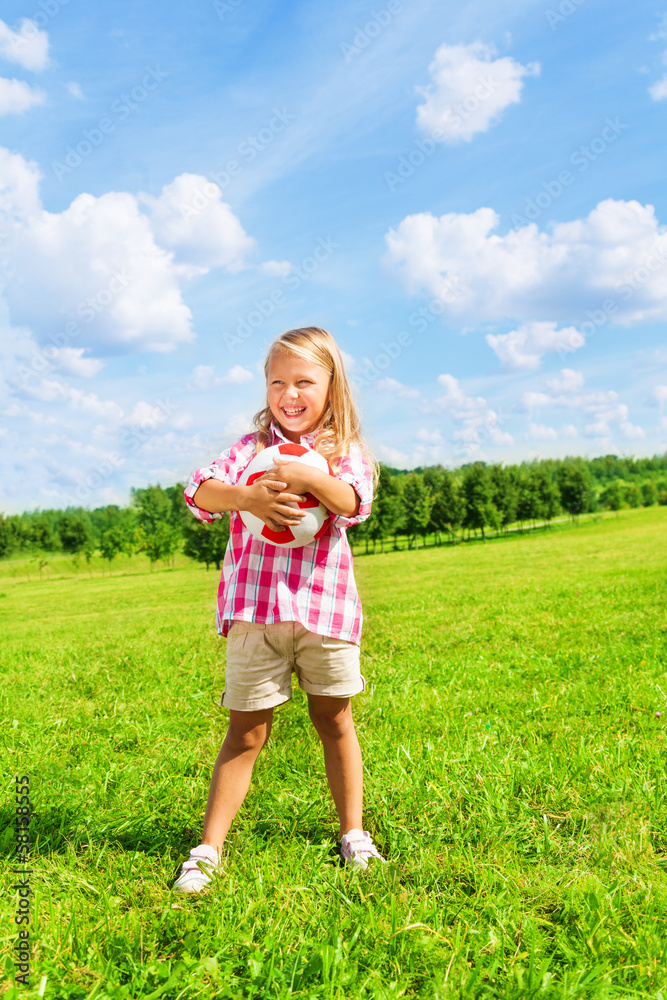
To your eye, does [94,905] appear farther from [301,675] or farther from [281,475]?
[281,475]

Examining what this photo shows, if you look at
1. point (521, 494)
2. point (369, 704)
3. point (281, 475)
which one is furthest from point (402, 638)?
point (521, 494)

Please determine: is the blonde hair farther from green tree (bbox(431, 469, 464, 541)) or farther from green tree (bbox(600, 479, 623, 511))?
green tree (bbox(600, 479, 623, 511))

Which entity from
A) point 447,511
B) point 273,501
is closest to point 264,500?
point 273,501

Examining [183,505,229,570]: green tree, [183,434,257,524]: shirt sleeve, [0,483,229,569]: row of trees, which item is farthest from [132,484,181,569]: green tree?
[183,434,257,524]: shirt sleeve

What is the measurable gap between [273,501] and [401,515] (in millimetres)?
48158

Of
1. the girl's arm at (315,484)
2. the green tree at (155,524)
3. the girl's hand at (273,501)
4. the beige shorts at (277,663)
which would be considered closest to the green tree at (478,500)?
the green tree at (155,524)

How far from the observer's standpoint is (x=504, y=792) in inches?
114

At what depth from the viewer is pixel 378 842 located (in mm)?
2623

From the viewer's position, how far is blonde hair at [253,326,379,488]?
2.59 m

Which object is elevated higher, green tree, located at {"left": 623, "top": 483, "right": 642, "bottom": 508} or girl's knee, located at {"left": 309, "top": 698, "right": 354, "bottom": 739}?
girl's knee, located at {"left": 309, "top": 698, "right": 354, "bottom": 739}

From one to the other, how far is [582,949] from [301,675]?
1281 mm

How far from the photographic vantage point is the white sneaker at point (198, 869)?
88.8 inches

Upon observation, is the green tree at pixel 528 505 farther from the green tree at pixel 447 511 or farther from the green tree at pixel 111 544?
the green tree at pixel 111 544

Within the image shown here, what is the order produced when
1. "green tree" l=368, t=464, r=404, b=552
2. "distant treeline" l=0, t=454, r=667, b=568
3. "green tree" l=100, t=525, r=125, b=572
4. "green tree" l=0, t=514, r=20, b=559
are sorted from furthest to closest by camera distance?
"green tree" l=0, t=514, r=20, b=559 → "green tree" l=100, t=525, r=125, b=572 → "distant treeline" l=0, t=454, r=667, b=568 → "green tree" l=368, t=464, r=404, b=552
